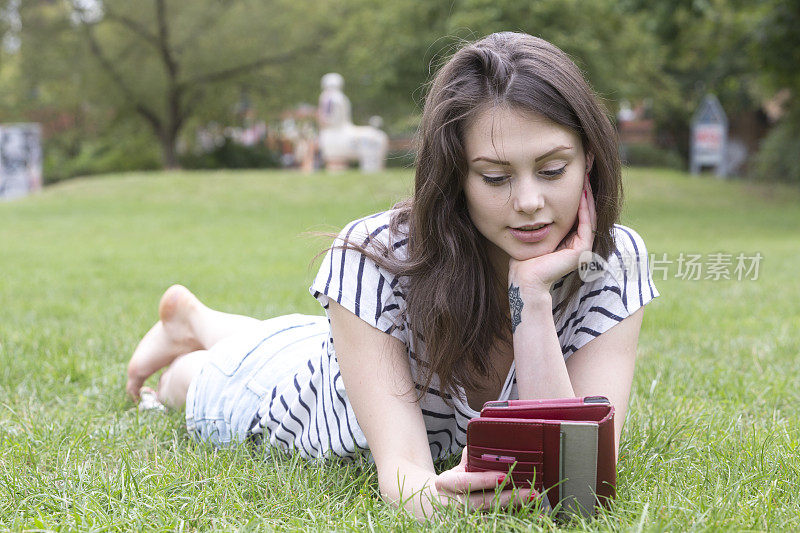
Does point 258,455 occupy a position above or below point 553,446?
below

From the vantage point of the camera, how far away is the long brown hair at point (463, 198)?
2.02m

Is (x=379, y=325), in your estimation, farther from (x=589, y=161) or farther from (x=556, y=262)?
(x=589, y=161)

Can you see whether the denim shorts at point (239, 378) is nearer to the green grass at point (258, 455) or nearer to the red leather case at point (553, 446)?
the green grass at point (258, 455)

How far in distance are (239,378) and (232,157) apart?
3089cm

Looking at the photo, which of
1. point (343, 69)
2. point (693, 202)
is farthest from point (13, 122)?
point (693, 202)

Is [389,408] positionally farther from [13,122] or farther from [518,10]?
[13,122]

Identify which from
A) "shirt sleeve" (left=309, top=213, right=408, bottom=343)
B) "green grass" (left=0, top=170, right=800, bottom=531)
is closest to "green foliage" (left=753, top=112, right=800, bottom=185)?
"green grass" (left=0, top=170, right=800, bottom=531)

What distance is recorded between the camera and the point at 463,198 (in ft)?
7.13

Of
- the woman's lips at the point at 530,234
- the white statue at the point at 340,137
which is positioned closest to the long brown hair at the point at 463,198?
the woman's lips at the point at 530,234

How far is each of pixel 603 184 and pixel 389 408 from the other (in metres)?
0.80

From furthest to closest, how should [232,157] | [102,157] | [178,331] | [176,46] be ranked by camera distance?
1. [232,157]
2. [102,157]
3. [176,46]
4. [178,331]

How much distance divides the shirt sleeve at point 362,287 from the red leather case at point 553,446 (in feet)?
1.31

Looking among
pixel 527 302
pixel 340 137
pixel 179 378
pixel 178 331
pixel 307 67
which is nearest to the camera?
pixel 527 302

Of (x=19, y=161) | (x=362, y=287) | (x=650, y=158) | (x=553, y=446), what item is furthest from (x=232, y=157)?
(x=553, y=446)
